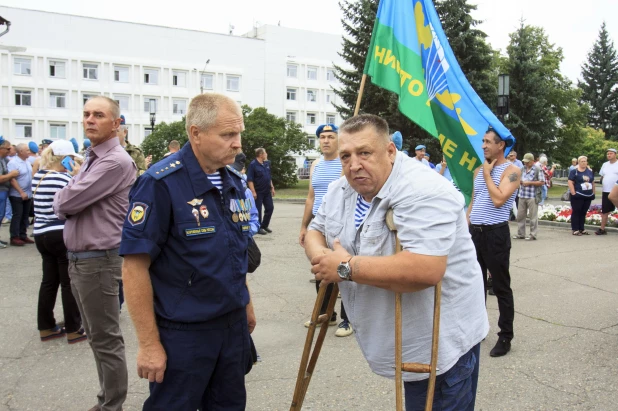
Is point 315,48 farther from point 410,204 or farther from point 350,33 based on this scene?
point 410,204

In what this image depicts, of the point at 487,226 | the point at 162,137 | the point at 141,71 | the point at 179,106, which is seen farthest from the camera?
the point at 179,106

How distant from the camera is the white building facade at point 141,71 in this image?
177 feet

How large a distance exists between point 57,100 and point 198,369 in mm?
59578

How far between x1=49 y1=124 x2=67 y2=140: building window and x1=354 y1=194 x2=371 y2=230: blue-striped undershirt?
192 feet

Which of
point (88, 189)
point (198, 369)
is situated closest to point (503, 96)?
point (88, 189)

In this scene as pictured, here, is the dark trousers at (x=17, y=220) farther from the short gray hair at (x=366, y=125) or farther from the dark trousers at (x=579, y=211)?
the dark trousers at (x=579, y=211)

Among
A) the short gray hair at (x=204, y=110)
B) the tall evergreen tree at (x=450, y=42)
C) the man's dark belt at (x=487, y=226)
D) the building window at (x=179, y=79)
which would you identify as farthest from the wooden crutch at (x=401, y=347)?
the building window at (x=179, y=79)

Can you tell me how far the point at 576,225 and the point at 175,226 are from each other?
13.8m

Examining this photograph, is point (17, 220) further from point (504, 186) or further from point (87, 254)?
point (504, 186)

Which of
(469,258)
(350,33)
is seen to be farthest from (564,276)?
(350,33)

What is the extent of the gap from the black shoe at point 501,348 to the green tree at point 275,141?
33381 millimetres

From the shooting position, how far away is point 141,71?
194ft

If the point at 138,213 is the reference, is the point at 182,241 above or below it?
below

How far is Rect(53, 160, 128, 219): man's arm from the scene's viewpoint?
12.4ft
